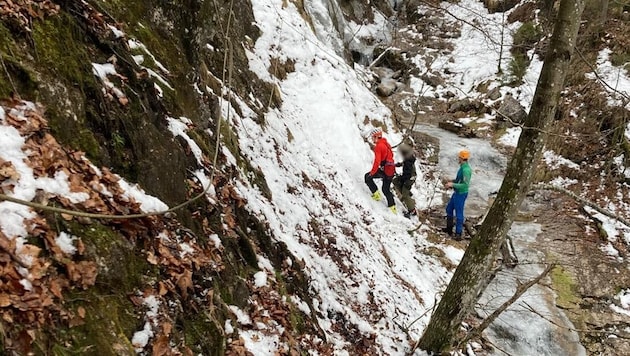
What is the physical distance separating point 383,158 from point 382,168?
260mm

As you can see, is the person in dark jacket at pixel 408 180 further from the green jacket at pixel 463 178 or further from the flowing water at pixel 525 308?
the flowing water at pixel 525 308

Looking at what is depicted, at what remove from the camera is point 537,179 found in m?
14.6

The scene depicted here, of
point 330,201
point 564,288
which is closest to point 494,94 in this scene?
point 564,288

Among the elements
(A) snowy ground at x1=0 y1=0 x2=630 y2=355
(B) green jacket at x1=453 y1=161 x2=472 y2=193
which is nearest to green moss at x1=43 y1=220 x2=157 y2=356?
(A) snowy ground at x1=0 y1=0 x2=630 y2=355

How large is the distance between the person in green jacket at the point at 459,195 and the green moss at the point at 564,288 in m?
2.12

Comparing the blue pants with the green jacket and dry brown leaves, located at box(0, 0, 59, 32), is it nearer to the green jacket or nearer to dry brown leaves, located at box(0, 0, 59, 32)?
the green jacket

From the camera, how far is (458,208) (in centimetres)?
1002

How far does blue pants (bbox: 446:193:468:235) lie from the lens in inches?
387

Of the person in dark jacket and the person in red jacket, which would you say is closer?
the person in red jacket

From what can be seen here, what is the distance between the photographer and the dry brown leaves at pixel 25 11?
2969 millimetres

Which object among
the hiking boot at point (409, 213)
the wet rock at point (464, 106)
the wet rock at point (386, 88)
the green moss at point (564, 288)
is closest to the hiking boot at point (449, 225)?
the hiking boot at point (409, 213)

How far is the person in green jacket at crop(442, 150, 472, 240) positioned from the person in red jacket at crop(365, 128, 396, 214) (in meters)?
1.39

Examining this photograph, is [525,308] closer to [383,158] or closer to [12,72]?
[383,158]

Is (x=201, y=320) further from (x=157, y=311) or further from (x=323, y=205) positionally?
(x=323, y=205)
